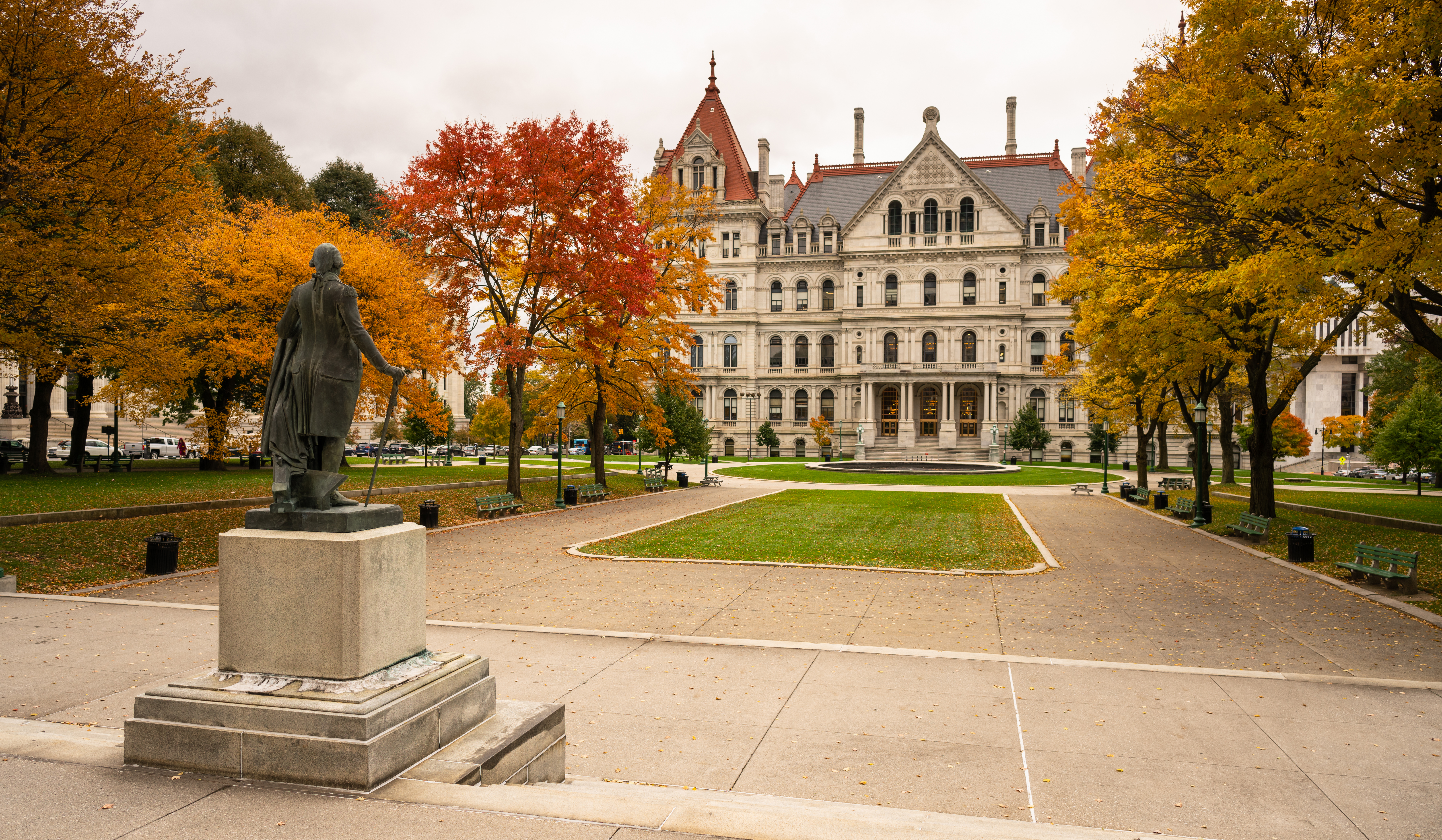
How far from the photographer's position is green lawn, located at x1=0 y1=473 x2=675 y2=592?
41.4 ft

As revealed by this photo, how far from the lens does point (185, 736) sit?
462 cm

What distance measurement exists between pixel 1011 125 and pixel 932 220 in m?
15.2

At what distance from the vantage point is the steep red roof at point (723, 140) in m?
69.3

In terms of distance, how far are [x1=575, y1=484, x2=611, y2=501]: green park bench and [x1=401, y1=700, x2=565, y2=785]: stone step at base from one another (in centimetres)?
2317

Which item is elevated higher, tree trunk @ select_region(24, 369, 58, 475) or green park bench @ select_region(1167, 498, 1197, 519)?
tree trunk @ select_region(24, 369, 58, 475)

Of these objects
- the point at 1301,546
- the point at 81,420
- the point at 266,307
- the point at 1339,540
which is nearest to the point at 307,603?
A: the point at 1301,546

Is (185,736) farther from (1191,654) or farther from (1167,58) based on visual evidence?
(1167,58)

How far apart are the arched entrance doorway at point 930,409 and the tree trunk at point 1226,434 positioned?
23179mm

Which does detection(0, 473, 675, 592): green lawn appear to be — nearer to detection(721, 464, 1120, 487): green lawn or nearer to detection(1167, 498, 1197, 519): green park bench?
detection(1167, 498, 1197, 519): green park bench

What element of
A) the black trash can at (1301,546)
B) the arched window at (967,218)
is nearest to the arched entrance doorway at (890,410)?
the arched window at (967,218)

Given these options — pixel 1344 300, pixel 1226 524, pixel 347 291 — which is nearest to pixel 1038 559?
pixel 1344 300

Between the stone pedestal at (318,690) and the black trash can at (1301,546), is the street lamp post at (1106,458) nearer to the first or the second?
the black trash can at (1301,546)

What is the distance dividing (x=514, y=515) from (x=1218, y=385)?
28.3m

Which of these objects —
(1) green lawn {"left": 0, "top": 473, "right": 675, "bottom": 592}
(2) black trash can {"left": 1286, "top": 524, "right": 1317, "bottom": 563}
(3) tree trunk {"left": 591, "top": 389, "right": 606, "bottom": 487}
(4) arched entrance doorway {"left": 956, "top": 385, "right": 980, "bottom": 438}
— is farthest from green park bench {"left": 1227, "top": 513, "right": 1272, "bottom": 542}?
(4) arched entrance doorway {"left": 956, "top": 385, "right": 980, "bottom": 438}
